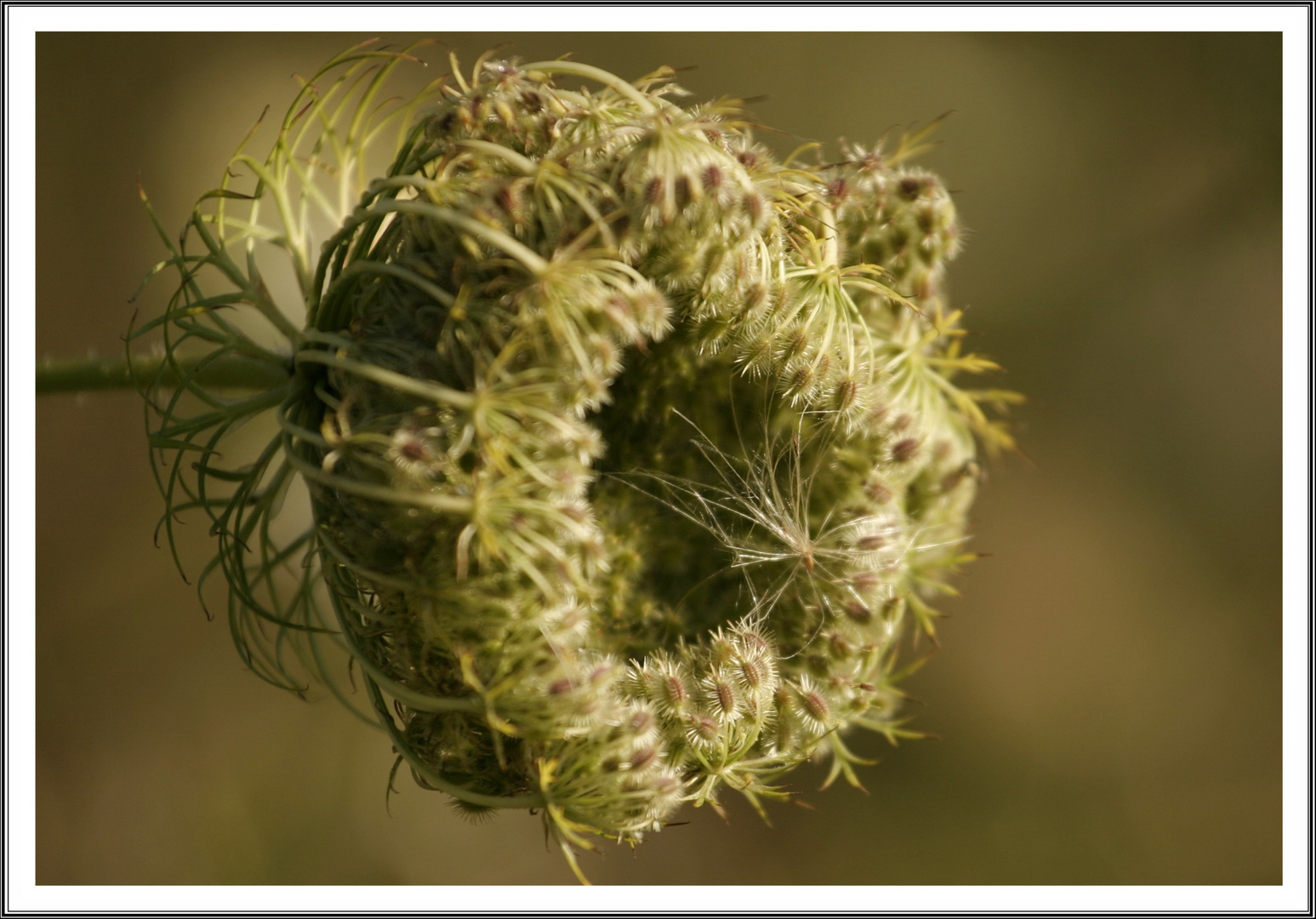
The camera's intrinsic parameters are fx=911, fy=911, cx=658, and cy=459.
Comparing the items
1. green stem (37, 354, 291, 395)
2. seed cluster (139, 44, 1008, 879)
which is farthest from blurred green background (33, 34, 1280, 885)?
seed cluster (139, 44, 1008, 879)

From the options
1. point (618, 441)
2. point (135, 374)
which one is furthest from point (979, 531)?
point (135, 374)

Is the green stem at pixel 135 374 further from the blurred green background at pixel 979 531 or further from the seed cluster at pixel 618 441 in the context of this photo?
the blurred green background at pixel 979 531

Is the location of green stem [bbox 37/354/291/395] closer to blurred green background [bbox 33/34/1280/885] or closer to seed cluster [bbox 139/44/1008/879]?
seed cluster [bbox 139/44/1008/879]

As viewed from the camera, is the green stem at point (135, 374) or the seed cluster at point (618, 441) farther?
the green stem at point (135, 374)

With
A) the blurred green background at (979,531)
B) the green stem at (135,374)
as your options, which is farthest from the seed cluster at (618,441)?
the blurred green background at (979,531)

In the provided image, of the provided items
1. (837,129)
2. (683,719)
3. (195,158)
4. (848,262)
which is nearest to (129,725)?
(195,158)

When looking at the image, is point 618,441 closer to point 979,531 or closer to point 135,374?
point 135,374
